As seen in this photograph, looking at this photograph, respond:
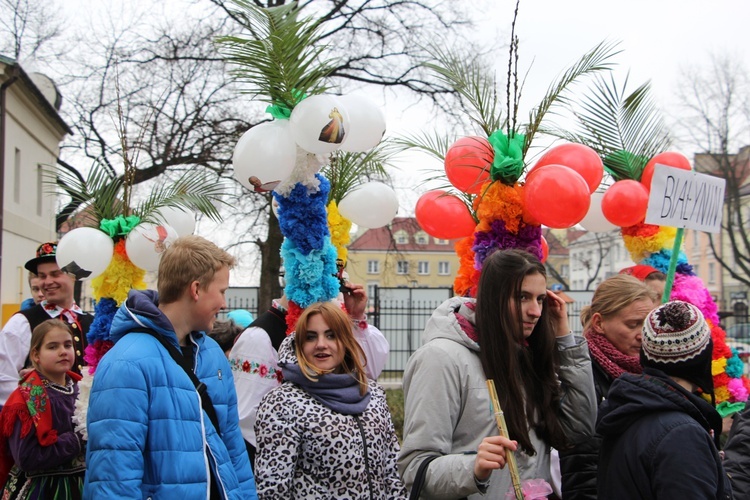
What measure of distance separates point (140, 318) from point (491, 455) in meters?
1.33

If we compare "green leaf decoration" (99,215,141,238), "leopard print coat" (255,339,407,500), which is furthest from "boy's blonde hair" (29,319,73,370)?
"leopard print coat" (255,339,407,500)

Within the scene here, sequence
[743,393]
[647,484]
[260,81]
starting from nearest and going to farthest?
[647,484], [260,81], [743,393]

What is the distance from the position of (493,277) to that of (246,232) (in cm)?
1253

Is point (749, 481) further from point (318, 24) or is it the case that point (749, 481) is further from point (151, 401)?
point (318, 24)

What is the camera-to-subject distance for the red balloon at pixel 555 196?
3.53m

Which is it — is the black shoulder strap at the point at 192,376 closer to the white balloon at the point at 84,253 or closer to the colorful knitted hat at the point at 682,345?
the colorful knitted hat at the point at 682,345

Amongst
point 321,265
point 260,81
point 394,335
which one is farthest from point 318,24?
point 394,335

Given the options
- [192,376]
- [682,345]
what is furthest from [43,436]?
[682,345]

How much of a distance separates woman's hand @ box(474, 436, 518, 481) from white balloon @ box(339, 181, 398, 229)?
8.84 ft

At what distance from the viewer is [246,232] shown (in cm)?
1466

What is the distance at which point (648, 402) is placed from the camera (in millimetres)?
2107

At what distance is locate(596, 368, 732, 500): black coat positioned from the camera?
78.2 inches

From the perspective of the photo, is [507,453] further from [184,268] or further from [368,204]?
[368,204]

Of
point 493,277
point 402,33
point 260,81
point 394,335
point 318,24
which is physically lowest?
point 394,335
